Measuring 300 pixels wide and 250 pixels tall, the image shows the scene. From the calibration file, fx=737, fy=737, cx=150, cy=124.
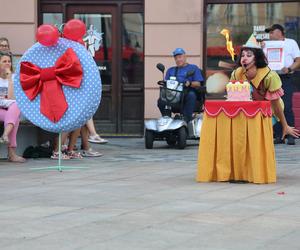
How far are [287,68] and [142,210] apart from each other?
6971 mm

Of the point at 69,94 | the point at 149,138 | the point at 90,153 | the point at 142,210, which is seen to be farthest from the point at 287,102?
the point at 142,210

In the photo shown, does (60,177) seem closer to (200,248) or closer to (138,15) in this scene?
(200,248)

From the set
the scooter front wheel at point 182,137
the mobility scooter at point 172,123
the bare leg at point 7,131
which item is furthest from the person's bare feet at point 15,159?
the scooter front wheel at point 182,137

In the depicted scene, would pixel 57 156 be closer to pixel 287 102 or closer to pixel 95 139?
pixel 95 139

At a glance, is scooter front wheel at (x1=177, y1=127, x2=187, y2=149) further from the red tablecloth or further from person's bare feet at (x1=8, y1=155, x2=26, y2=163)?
the red tablecloth

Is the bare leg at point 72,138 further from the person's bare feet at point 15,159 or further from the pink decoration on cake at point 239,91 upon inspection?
the pink decoration on cake at point 239,91

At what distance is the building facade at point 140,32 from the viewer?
14.0m

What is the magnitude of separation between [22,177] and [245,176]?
2649 mm

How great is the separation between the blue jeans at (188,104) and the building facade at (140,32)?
5.71 ft

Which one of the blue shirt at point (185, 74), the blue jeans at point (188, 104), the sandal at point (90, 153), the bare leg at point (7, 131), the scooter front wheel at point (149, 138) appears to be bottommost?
the sandal at point (90, 153)

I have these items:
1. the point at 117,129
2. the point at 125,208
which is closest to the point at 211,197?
the point at 125,208

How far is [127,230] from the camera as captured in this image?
223 inches

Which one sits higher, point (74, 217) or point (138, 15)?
point (138, 15)

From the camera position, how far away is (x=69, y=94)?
370 inches
